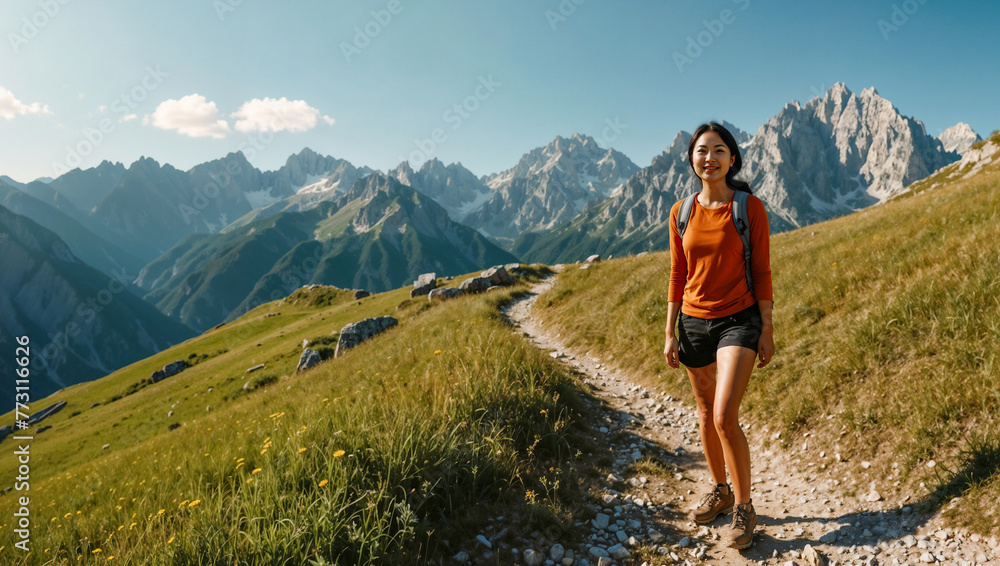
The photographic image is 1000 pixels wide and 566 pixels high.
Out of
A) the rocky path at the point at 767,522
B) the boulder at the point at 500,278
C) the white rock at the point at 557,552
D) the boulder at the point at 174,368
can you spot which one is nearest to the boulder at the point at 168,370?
the boulder at the point at 174,368

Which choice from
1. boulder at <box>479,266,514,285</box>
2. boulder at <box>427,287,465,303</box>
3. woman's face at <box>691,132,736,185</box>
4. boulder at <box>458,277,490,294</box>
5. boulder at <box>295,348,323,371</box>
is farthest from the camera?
boulder at <box>479,266,514,285</box>

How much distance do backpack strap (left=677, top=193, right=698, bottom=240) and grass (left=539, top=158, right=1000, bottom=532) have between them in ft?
12.8

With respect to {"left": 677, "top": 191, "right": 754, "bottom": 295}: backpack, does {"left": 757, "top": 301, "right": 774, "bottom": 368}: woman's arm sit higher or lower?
lower

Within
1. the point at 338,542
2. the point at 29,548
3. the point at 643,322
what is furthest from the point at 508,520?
the point at 643,322

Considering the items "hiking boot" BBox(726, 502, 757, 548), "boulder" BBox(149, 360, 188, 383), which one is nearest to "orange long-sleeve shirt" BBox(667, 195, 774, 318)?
"hiking boot" BBox(726, 502, 757, 548)

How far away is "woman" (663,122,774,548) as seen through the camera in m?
4.72

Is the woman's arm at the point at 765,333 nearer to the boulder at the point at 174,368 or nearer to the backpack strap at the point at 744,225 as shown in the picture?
the backpack strap at the point at 744,225

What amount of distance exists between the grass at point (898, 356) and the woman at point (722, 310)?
205 centimetres

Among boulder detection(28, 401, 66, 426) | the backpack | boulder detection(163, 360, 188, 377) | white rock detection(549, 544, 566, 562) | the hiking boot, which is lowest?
the hiking boot

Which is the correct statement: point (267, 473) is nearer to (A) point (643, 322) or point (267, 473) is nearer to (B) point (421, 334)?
(A) point (643, 322)

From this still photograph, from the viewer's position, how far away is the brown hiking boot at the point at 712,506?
5.35m

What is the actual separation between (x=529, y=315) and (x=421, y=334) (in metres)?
7.69

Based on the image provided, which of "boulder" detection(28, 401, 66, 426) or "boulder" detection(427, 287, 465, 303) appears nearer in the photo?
"boulder" detection(427, 287, 465, 303)

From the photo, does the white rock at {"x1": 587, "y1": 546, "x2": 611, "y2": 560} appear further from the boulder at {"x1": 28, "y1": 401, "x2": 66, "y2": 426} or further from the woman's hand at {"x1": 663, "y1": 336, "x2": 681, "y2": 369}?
the boulder at {"x1": 28, "y1": 401, "x2": 66, "y2": 426}
